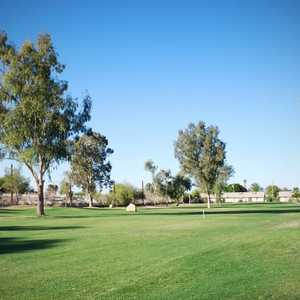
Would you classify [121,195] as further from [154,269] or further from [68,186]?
[154,269]

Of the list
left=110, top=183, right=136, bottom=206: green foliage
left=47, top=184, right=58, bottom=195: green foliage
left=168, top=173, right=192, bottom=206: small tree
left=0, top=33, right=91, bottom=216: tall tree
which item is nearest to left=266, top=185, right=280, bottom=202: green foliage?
left=168, top=173, right=192, bottom=206: small tree

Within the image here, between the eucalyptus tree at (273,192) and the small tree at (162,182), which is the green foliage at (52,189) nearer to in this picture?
the small tree at (162,182)

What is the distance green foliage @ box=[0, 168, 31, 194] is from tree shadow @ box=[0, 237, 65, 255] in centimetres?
9148

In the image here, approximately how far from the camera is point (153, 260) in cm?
1595

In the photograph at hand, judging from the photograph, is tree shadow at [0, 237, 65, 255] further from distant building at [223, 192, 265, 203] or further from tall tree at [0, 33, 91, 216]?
distant building at [223, 192, 265, 203]

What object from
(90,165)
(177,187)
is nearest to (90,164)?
(90,165)

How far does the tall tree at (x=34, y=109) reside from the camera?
5003 cm

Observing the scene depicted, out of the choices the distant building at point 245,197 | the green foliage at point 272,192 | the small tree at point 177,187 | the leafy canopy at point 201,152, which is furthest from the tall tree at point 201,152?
the distant building at point 245,197

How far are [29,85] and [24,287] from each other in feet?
135

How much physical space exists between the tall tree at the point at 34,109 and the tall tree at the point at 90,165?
5618cm

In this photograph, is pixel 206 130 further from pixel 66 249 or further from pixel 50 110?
pixel 66 249

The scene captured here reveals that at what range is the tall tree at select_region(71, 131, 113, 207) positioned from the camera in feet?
361

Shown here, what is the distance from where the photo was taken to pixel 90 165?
111062mm

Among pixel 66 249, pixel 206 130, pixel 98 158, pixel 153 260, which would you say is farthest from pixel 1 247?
pixel 98 158
